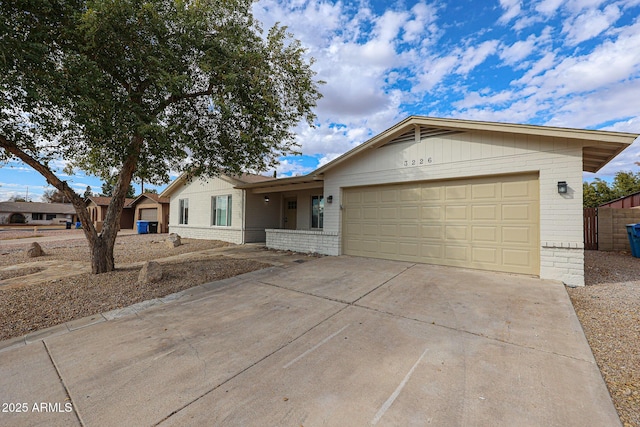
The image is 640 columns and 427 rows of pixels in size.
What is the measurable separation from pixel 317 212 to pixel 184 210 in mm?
9230

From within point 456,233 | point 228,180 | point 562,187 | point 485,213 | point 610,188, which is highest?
point 610,188

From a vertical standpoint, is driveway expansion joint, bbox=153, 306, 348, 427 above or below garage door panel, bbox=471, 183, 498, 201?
below

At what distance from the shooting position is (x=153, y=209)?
73.8ft

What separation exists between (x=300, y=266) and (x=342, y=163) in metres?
3.68

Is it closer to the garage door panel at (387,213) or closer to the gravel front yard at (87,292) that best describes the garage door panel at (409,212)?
the garage door panel at (387,213)

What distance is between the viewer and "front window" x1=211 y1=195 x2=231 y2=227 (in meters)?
13.4

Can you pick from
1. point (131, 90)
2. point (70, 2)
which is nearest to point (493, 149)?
point (131, 90)

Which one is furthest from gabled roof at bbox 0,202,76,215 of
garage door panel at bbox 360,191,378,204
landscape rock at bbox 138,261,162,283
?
garage door panel at bbox 360,191,378,204

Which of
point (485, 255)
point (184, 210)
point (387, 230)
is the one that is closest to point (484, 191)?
point (485, 255)

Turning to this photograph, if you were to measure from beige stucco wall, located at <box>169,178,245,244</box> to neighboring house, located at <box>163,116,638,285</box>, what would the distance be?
12.9 ft

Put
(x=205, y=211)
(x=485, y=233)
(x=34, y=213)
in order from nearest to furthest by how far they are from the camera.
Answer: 1. (x=485, y=233)
2. (x=205, y=211)
3. (x=34, y=213)

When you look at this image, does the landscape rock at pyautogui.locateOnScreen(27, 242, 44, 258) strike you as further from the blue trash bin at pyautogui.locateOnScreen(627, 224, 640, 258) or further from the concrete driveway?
the blue trash bin at pyautogui.locateOnScreen(627, 224, 640, 258)

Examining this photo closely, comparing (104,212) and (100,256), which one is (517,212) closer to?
(100,256)

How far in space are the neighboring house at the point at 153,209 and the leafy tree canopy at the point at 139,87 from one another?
45.4 feet
